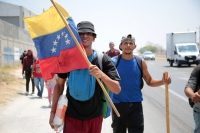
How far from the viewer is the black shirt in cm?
326

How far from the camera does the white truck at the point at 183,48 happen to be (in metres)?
29.3

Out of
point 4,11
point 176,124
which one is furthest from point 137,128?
point 4,11

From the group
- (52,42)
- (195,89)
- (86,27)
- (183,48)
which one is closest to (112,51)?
(195,89)

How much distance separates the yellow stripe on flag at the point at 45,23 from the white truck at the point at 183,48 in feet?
88.7

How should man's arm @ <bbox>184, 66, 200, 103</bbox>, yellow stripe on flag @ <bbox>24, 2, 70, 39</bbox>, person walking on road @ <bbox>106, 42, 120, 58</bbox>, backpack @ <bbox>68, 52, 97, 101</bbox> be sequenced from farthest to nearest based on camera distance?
person walking on road @ <bbox>106, 42, 120, 58</bbox>, man's arm @ <bbox>184, 66, 200, 103</bbox>, yellow stripe on flag @ <bbox>24, 2, 70, 39</bbox>, backpack @ <bbox>68, 52, 97, 101</bbox>

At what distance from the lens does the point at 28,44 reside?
40.9 meters

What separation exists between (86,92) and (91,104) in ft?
0.49

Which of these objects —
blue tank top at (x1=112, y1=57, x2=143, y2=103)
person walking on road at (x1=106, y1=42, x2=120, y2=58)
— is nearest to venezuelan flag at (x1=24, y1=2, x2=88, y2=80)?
blue tank top at (x1=112, y1=57, x2=143, y2=103)

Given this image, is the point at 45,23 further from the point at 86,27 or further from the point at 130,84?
the point at 130,84

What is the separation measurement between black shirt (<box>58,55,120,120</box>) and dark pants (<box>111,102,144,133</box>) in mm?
1244

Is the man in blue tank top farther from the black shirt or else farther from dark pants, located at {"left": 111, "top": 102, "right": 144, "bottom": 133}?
the black shirt

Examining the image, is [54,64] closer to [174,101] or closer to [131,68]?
[131,68]

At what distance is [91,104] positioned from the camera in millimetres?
3266

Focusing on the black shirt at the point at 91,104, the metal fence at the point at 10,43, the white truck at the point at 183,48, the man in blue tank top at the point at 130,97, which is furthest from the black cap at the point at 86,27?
the white truck at the point at 183,48
